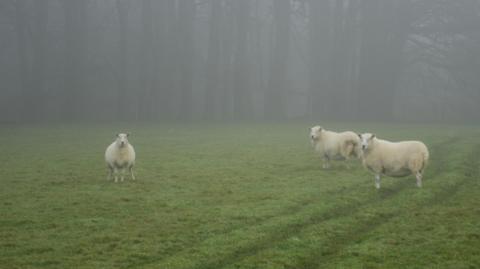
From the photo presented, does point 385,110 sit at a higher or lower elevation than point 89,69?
lower

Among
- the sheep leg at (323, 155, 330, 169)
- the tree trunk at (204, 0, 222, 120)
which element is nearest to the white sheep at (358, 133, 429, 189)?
the sheep leg at (323, 155, 330, 169)

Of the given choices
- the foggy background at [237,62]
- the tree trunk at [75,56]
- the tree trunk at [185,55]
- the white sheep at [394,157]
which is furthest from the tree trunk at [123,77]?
the white sheep at [394,157]

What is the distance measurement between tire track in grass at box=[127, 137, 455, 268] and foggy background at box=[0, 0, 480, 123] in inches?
1566

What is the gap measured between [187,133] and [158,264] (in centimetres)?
3114

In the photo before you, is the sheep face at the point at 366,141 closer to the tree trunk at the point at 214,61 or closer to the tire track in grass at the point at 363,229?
the tire track in grass at the point at 363,229

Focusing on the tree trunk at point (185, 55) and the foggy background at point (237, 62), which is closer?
the foggy background at point (237, 62)

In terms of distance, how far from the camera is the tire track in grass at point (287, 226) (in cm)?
1100

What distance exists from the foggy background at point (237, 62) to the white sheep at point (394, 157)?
130ft

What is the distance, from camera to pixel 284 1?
195 ft

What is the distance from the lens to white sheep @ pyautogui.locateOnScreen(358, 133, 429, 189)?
53.4 feet

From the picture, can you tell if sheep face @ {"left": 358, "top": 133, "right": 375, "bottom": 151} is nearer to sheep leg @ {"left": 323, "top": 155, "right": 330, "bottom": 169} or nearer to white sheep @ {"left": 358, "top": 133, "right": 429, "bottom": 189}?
white sheep @ {"left": 358, "top": 133, "right": 429, "bottom": 189}

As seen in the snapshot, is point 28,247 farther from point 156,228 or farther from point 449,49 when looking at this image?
point 449,49

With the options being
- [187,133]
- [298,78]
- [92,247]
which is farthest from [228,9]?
[92,247]

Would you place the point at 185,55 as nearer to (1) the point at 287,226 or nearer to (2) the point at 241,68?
(2) the point at 241,68
